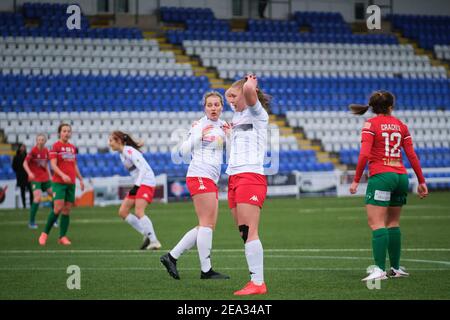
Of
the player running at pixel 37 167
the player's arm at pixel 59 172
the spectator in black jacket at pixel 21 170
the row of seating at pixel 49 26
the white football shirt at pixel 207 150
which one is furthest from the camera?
the row of seating at pixel 49 26

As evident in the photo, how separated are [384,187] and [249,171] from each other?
1874 mm

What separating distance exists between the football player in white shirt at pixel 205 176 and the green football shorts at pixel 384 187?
69.6 inches

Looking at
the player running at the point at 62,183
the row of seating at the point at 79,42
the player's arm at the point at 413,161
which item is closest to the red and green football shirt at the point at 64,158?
the player running at the point at 62,183

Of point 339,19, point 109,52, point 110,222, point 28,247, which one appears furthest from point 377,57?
point 28,247

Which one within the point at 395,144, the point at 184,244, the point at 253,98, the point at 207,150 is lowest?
the point at 184,244

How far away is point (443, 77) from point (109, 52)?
1585cm

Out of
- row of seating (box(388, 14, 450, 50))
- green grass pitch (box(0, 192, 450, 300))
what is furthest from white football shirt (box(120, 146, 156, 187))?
row of seating (box(388, 14, 450, 50))

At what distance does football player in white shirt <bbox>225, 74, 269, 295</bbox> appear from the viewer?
950 cm

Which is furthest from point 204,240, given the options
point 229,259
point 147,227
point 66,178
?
point 66,178

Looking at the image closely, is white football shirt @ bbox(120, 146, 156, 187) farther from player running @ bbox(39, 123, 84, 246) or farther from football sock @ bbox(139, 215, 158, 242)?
player running @ bbox(39, 123, 84, 246)

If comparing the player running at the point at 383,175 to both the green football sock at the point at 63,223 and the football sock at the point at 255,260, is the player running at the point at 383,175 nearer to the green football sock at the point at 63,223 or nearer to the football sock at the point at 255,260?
the football sock at the point at 255,260

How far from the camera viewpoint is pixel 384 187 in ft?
35.1

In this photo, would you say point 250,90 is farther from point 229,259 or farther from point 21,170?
point 21,170

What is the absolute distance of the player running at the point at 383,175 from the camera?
35.0 feet
